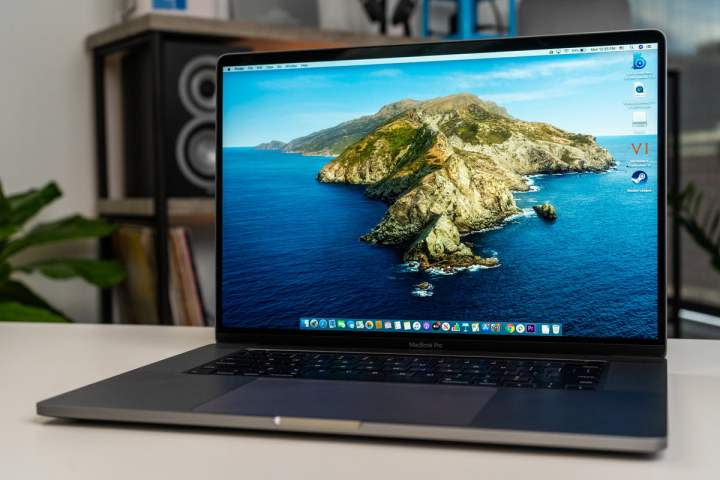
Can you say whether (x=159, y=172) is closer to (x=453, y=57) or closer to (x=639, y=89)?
(x=453, y=57)

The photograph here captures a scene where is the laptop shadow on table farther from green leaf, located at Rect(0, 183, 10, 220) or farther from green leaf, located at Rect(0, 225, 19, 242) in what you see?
green leaf, located at Rect(0, 183, 10, 220)

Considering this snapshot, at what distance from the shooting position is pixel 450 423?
609 mm

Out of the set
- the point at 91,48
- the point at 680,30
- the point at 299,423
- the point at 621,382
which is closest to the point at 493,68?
the point at 621,382

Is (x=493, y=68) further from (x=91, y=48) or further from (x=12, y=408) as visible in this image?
(x=91, y=48)

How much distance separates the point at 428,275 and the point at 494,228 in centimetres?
9

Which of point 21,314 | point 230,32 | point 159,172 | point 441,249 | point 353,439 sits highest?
point 230,32

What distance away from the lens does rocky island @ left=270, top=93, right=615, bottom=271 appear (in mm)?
917

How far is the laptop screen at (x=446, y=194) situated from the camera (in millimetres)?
878

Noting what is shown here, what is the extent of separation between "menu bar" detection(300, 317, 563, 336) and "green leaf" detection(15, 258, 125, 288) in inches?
57.3

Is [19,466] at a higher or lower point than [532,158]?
lower

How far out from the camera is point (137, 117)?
2.48 m

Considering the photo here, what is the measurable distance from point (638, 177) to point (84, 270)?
1.74m

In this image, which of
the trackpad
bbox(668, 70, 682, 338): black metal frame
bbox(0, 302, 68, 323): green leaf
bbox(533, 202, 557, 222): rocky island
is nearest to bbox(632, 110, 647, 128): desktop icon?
bbox(533, 202, 557, 222): rocky island

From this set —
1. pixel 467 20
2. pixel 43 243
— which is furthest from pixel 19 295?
pixel 467 20
